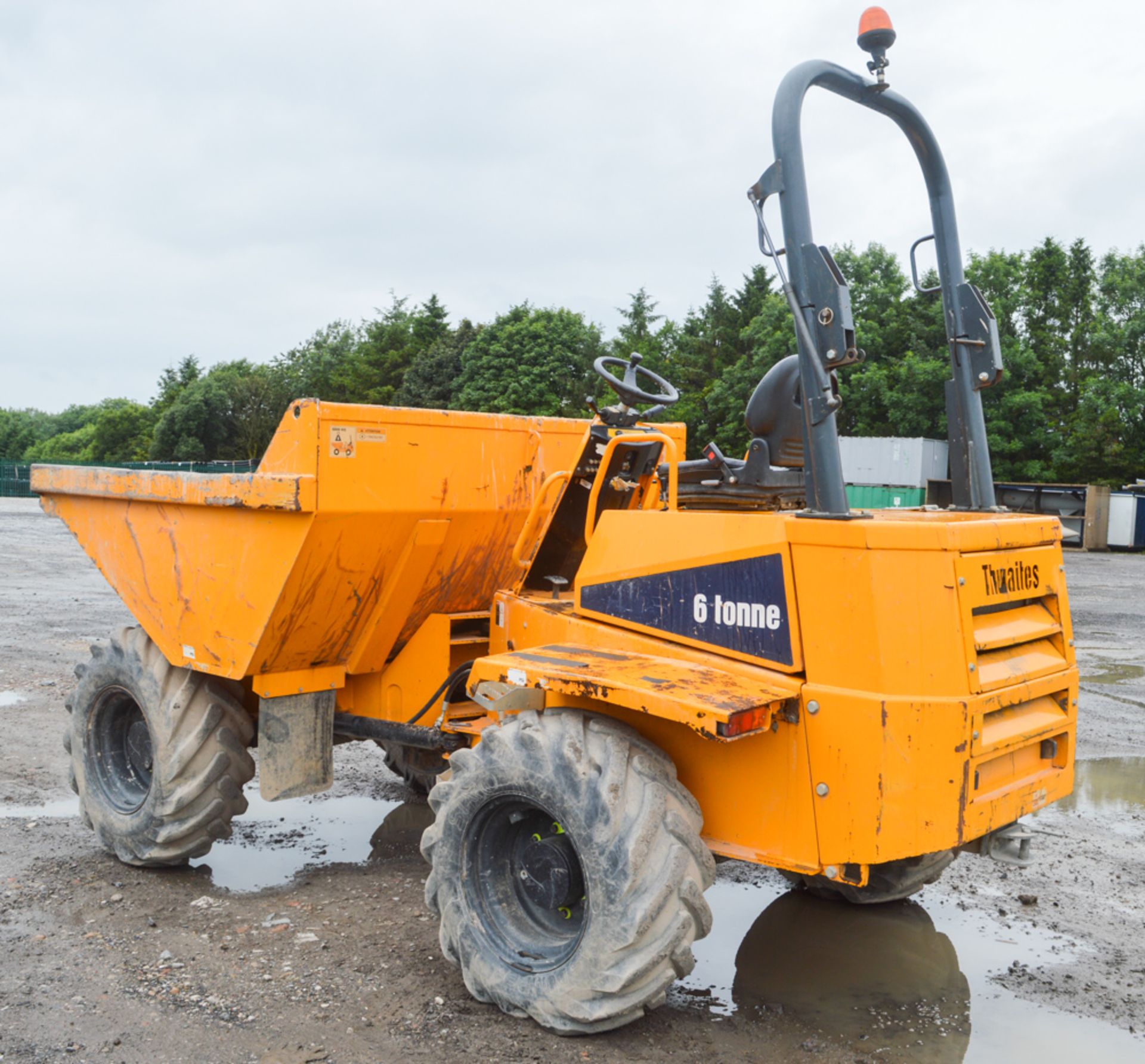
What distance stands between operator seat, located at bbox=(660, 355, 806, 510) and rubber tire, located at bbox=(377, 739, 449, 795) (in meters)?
2.11

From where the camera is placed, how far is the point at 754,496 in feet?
14.7

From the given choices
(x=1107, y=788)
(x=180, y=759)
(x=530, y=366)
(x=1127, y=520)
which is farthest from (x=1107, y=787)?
(x=530, y=366)

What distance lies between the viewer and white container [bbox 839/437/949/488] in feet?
111

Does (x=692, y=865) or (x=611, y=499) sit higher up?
(x=611, y=499)

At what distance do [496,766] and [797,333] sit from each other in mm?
1717

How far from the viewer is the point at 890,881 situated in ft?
15.7

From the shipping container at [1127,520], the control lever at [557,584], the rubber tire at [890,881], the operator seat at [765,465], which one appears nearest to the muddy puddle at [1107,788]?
the rubber tire at [890,881]

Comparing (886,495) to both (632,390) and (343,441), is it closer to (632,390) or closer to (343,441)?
(632,390)

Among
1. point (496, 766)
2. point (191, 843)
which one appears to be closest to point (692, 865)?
point (496, 766)

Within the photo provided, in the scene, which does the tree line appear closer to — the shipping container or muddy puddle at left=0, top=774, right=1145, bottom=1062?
the shipping container

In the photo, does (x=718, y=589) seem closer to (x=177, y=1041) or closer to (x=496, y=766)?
(x=496, y=766)

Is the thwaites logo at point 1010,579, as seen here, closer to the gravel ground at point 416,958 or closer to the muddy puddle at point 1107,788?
the gravel ground at point 416,958

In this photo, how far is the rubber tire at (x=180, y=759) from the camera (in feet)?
16.4

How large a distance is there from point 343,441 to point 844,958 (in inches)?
110
